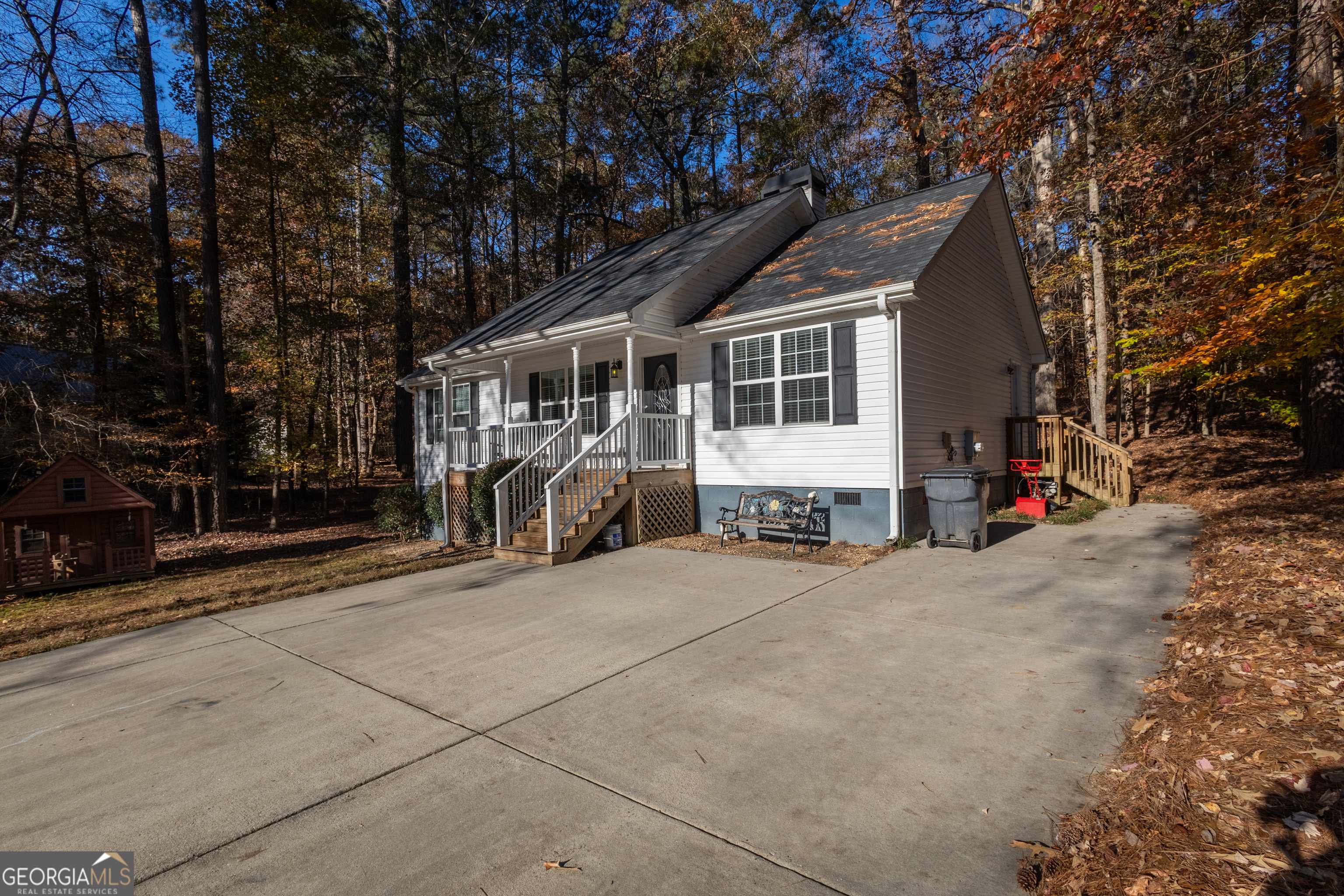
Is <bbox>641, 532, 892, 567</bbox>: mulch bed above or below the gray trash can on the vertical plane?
below

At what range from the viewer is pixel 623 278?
1290cm

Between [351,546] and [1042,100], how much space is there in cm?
1366

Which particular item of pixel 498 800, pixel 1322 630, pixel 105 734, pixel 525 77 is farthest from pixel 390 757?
pixel 525 77

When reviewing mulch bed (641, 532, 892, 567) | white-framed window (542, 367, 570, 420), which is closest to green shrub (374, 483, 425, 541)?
white-framed window (542, 367, 570, 420)

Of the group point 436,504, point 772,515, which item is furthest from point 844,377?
point 436,504

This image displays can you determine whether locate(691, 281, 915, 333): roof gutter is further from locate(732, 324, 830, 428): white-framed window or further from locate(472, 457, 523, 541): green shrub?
locate(472, 457, 523, 541): green shrub

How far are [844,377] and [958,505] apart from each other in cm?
245

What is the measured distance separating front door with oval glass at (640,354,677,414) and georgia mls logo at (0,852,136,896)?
9.36 meters

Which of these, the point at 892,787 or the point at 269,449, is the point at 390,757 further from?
the point at 269,449

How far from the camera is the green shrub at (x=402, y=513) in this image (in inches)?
521

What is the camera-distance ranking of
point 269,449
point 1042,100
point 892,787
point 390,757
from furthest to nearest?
point 269,449 < point 1042,100 < point 390,757 < point 892,787

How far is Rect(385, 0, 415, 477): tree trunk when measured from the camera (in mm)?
18750

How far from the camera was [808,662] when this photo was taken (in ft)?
14.5

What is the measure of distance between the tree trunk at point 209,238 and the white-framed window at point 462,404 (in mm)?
4976
